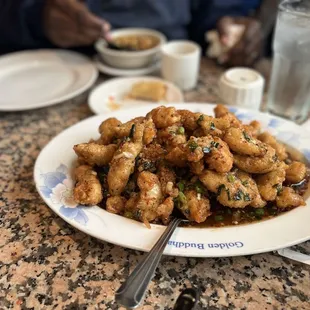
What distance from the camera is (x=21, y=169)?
1.29m

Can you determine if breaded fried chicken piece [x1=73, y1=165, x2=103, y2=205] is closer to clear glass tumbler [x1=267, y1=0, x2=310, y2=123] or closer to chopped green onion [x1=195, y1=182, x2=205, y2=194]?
chopped green onion [x1=195, y1=182, x2=205, y2=194]

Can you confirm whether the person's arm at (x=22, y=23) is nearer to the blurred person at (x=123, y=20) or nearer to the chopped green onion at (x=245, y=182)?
the blurred person at (x=123, y=20)

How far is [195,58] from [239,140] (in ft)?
2.97

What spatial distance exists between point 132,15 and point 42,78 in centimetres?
70

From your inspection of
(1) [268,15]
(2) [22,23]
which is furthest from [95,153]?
(1) [268,15]

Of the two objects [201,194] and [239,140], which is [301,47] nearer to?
[239,140]

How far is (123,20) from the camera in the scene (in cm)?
226

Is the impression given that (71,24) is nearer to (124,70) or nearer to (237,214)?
(124,70)

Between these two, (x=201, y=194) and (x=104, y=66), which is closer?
(x=201, y=194)

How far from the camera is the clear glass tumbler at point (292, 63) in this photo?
4.71 ft

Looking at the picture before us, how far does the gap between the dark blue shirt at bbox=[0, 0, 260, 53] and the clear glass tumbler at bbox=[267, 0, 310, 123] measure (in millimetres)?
894

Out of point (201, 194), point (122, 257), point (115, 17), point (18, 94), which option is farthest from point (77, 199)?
point (115, 17)

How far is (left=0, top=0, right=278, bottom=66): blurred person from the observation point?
6.57 feet

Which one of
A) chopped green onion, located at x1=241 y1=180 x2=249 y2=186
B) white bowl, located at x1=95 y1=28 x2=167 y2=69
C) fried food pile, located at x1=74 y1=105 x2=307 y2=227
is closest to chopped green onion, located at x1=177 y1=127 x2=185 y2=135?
fried food pile, located at x1=74 y1=105 x2=307 y2=227
